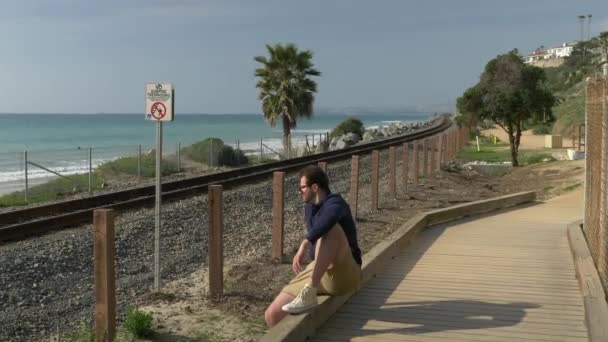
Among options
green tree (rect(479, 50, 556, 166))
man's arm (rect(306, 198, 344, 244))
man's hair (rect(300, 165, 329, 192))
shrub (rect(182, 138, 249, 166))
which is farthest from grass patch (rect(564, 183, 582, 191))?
shrub (rect(182, 138, 249, 166))

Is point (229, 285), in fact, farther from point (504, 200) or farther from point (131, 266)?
point (504, 200)

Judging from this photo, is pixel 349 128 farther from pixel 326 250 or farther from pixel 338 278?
pixel 326 250

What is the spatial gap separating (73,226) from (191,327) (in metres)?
5.99

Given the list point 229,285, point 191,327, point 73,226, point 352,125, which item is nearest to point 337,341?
point 191,327

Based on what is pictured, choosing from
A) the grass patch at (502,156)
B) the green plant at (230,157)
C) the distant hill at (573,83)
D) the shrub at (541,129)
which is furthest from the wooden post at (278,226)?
the shrub at (541,129)

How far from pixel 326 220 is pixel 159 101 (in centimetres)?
271

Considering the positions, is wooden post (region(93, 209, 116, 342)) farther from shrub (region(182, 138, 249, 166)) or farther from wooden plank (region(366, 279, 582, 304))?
shrub (region(182, 138, 249, 166))

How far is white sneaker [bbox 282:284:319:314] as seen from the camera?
5512 mm

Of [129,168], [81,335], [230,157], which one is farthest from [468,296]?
[230,157]

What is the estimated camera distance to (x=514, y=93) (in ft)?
86.6

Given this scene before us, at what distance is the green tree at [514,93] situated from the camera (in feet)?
86.8

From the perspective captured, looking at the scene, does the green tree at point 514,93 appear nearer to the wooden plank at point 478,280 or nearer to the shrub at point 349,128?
the wooden plank at point 478,280

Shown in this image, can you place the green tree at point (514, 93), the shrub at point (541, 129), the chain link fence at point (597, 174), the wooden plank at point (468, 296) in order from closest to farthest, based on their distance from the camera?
1. the wooden plank at point (468, 296)
2. the chain link fence at point (597, 174)
3. the green tree at point (514, 93)
4. the shrub at point (541, 129)

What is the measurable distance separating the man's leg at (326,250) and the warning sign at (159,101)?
8.21 feet
